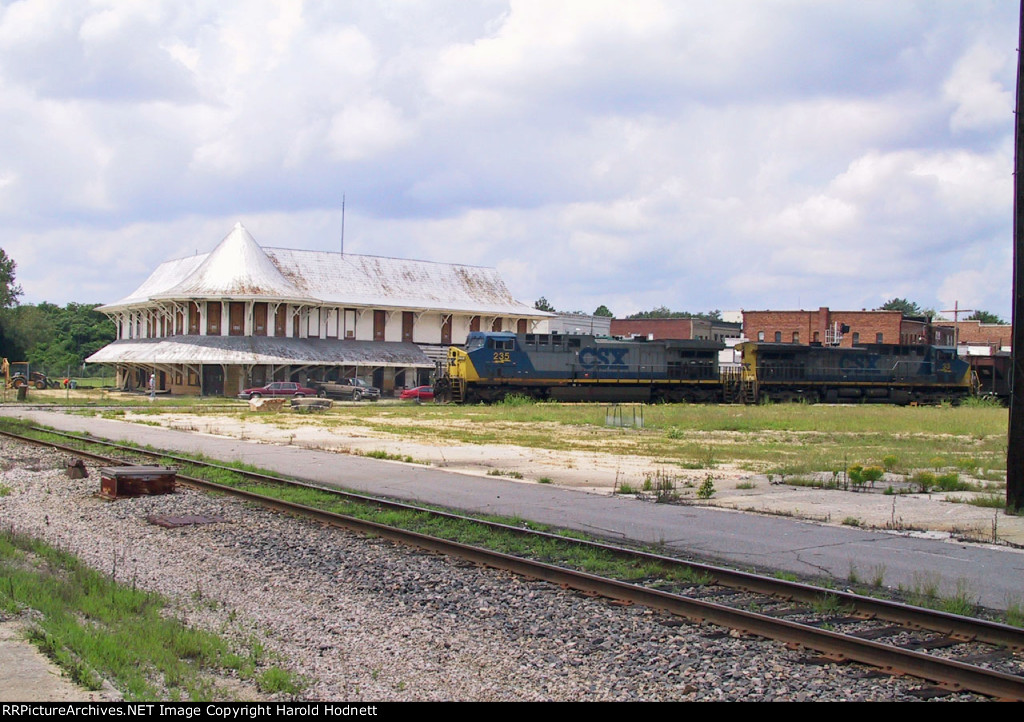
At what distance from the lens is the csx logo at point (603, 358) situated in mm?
47406

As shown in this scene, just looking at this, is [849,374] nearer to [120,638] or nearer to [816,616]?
[816,616]

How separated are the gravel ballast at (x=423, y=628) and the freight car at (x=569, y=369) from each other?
112ft

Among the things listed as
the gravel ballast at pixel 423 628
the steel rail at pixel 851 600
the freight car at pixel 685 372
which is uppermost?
the freight car at pixel 685 372

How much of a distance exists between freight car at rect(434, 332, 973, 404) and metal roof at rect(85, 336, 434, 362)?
1496cm

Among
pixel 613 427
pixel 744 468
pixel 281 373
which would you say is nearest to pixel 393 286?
pixel 281 373

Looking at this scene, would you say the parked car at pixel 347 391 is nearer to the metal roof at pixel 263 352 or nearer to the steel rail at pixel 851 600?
the metal roof at pixel 263 352

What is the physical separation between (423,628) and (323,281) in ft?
204

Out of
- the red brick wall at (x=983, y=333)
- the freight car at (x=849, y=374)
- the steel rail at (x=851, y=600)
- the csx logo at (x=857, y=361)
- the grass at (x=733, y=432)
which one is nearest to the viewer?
the steel rail at (x=851, y=600)

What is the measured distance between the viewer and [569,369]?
1850 inches

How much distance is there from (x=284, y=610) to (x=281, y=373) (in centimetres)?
5578

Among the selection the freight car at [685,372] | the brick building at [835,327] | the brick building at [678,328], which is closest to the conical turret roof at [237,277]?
the freight car at [685,372]

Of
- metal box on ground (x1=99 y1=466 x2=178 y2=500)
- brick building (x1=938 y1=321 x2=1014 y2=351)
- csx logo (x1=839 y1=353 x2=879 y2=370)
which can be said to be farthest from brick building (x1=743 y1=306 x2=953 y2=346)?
metal box on ground (x1=99 y1=466 x2=178 y2=500)

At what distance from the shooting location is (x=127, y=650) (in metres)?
6.32

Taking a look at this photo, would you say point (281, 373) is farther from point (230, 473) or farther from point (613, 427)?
point (230, 473)
